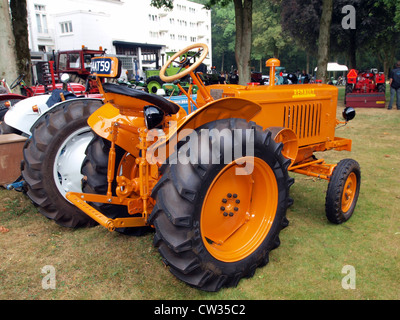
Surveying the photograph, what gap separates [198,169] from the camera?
2.17 meters

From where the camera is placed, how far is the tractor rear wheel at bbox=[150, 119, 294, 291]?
217 cm

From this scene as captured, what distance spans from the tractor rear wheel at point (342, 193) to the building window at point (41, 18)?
36652 mm

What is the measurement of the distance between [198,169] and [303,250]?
155cm

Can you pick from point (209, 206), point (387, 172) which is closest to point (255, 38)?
point (387, 172)

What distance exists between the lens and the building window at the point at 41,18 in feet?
108

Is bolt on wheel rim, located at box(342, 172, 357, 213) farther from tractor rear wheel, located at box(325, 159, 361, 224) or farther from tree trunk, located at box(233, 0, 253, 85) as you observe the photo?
tree trunk, located at box(233, 0, 253, 85)

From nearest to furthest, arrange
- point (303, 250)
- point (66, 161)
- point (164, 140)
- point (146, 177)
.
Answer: point (164, 140)
point (146, 177)
point (303, 250)
point (66, 161)

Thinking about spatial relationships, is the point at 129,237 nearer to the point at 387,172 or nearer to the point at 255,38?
the point at 387,172

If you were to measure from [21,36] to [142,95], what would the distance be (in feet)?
30.6

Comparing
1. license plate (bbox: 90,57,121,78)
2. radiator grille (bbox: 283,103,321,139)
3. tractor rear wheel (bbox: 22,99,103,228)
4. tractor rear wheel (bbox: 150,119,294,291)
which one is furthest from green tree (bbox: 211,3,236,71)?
tractor rear wheel (bbox: 150,119,294,291)

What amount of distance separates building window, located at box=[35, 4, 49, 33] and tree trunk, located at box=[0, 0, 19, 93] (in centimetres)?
3005

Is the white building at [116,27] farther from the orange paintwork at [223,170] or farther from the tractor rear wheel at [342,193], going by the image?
the tractor rear wheel at [342,193]

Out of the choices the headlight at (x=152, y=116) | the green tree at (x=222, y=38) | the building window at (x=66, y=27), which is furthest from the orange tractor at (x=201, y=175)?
the green tree at (x=222, y=38)

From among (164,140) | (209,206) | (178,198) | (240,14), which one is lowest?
(209,206)
